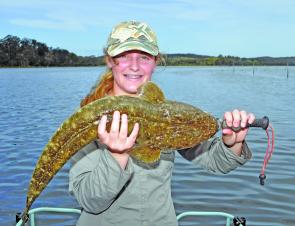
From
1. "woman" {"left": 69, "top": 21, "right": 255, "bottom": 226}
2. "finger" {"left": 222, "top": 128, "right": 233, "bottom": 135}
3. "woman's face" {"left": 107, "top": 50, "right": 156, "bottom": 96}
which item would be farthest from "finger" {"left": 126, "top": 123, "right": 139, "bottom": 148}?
"finger" {"left": 222, "top": 128, "right": 233, "bottom": 135}

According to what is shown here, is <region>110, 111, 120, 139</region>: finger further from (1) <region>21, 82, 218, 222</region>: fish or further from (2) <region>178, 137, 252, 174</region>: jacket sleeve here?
(2) <region>178, 137, 252, 174</region>: jacket sleeve

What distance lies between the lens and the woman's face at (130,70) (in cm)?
421

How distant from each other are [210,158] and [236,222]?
2.14m

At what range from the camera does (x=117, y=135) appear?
134 inches

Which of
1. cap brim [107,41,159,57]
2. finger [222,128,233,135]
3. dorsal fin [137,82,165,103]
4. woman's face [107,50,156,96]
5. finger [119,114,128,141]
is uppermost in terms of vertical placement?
cap brim [107,41,159,57]

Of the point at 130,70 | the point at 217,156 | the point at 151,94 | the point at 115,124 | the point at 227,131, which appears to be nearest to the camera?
the point at 115,124

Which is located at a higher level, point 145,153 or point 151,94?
point 151,94

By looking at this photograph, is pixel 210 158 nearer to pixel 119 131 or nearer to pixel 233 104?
pixel 119 131

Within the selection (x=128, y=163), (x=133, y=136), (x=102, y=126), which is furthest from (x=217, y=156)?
(x=102, y=126)

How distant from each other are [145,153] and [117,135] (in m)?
0.37

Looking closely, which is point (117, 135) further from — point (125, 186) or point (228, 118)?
point (228, 118)

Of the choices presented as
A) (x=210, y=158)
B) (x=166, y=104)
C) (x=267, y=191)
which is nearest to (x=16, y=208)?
(x=267, y=191)

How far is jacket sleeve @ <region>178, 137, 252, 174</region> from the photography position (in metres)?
4.31

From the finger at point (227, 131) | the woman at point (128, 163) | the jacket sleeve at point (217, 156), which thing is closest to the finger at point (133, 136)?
the woman at point (128, 163)
